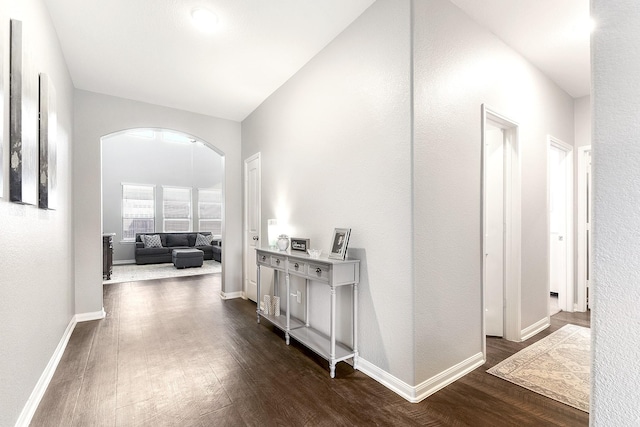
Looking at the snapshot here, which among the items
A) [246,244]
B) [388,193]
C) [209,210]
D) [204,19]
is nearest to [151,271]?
[209,210]

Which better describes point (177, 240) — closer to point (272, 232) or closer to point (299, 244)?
point (272, 232)

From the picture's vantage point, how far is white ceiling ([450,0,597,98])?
7.68 feet

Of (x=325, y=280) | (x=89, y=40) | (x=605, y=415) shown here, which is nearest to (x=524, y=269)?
(x=325, y=280)

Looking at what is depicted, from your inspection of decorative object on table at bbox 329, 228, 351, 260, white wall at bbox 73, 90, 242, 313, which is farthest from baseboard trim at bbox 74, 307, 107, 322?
decorative object on table at bbox 329, 228, 351, 260

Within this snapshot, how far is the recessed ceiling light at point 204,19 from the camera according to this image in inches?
97.1

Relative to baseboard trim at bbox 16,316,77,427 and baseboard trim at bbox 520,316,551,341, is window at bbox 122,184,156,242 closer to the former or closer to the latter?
baseboard trim at bbox 16,316,77,427

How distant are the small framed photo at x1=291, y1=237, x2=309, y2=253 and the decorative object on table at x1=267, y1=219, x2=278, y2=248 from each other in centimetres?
60

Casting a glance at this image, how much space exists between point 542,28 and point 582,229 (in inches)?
109

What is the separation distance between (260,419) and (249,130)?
391 cm

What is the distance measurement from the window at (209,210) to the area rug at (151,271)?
1987 millimetres

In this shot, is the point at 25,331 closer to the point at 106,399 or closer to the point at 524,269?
the point at 106,399

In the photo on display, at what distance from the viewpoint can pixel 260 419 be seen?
190 cm

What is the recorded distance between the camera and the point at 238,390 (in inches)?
87.2

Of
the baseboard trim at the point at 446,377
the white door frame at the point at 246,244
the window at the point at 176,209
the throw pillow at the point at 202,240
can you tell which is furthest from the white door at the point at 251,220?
the window at the point at 176,209
